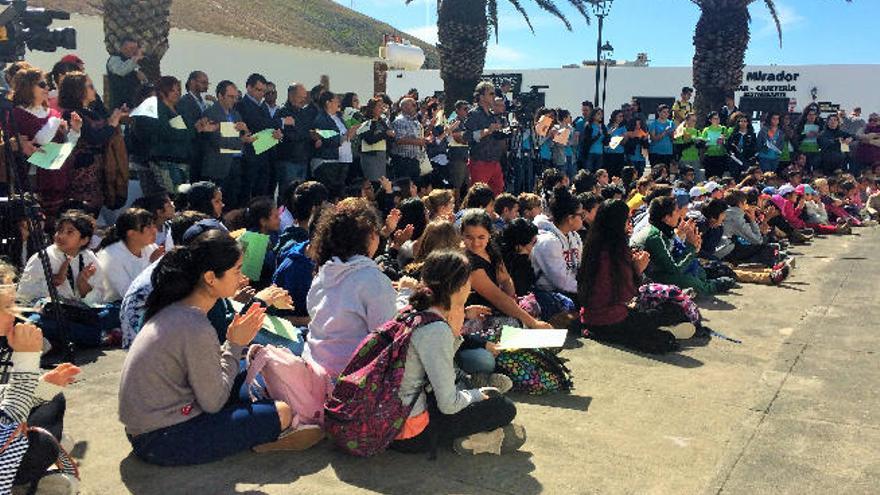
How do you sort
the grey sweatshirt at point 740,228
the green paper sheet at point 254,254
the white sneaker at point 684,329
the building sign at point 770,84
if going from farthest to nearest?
the building sign at point 770,84, the grey sweatshirt at point 740,228, the white sneaker at point 684,329, the green paper sheet at point 254,254

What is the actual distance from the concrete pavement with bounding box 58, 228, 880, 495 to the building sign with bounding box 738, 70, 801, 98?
23.5 meters

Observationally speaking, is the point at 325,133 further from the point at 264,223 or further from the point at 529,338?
the point at 529,338

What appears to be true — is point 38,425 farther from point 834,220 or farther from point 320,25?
point 320,25

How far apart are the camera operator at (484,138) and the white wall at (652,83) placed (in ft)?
60.4

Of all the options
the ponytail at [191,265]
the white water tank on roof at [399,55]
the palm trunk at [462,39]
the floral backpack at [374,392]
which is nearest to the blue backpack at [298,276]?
the floral backpack at [374,392]

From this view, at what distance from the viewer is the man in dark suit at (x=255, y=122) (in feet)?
28.9

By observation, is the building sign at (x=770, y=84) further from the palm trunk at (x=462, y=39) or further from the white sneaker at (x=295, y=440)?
the white sneaker at (x=295, y=440)

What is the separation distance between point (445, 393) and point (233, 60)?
17.0 m

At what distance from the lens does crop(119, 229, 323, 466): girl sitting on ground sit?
135 inches

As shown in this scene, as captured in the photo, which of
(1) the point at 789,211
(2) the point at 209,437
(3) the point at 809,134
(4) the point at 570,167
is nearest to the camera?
(2) the point at 209,437

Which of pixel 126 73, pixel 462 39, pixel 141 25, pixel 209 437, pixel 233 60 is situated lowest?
pixel 209 437

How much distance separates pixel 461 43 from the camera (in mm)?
16750

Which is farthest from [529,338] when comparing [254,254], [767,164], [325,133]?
[767,164]

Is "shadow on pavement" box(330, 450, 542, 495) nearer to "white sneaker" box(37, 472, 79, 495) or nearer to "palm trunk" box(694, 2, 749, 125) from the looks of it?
"white sneaker" box(37, 472, 79, 495)
